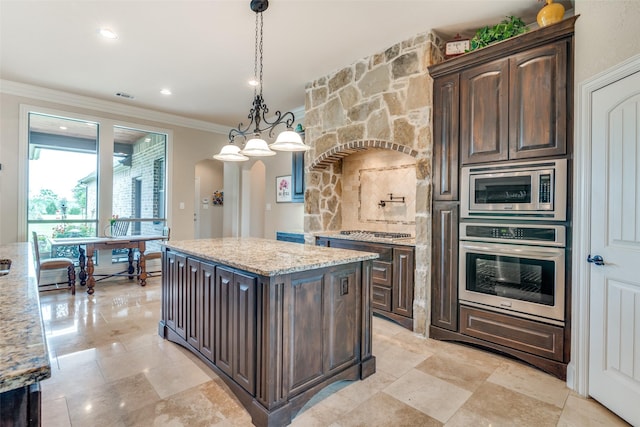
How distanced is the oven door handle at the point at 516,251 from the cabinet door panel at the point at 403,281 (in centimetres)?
59

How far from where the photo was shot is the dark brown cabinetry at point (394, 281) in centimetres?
332

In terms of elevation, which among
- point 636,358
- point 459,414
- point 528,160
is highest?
point 528,160

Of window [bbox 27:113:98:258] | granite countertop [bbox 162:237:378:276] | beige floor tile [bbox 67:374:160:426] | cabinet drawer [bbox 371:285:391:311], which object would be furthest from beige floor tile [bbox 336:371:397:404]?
window [bbox 27:113:98:258]

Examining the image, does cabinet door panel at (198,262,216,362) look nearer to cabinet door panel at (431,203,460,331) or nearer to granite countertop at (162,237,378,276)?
granite countertop at (162,237,378,276)

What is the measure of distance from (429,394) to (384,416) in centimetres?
42

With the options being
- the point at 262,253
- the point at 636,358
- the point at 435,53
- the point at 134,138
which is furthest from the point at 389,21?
the point at 134,138

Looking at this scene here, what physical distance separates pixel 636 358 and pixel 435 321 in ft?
Result: 4.77

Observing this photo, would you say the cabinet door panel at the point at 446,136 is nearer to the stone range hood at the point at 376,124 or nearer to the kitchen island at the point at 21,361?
the stone range hood at the point at 376,124

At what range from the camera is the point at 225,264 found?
2.14 metres

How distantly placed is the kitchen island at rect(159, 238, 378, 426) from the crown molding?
13.4 ft

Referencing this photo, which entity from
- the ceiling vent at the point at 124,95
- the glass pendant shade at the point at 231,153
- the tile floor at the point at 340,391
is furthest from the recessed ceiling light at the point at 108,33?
the tile floor at the point at 340,391

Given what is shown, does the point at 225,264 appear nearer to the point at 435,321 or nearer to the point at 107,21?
the point at 435,321

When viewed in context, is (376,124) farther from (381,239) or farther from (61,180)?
(61,180)

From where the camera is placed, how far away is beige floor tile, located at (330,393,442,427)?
1.88 meters
